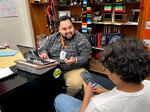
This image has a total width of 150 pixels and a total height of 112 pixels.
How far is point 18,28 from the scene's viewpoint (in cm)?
371

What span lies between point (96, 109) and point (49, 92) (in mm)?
868

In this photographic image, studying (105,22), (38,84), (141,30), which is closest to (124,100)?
A: (38,84)

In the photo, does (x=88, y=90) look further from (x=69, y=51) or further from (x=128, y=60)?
(x=69, y=51)

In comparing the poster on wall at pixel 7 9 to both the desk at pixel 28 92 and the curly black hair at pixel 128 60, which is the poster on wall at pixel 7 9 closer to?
the desk at pixel 28 92

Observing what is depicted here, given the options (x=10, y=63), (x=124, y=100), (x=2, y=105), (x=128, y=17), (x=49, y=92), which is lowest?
(x=49, y=92)

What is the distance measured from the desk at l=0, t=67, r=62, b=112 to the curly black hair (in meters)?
0.77

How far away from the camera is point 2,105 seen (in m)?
1.15

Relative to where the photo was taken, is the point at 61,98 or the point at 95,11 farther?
the point at 95,11

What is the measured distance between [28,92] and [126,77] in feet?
2.86

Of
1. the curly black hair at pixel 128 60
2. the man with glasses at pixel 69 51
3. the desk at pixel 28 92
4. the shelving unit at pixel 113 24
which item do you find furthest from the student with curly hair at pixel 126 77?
A: the shelving unit at pixel 113 24

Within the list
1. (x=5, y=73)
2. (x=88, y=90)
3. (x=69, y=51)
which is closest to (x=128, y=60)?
(x=88, y=90)

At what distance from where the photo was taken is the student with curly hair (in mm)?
Result: 706

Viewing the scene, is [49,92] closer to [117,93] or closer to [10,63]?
[10,63]

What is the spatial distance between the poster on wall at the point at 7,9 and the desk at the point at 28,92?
88.5 inches
